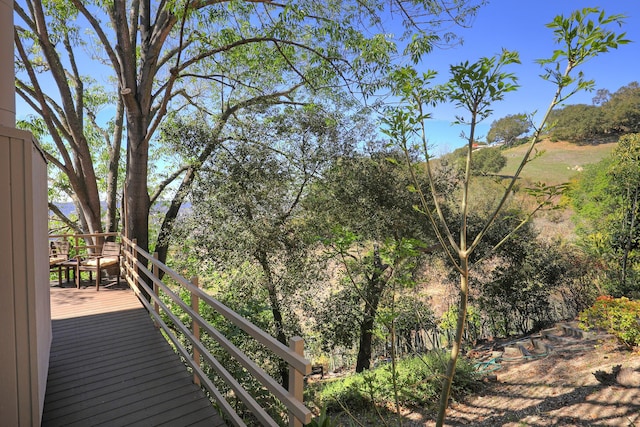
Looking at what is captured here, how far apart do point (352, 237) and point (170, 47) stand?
8.18m

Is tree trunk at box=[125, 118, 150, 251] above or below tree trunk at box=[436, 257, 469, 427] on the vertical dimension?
above

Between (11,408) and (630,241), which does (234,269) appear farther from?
(630,241)

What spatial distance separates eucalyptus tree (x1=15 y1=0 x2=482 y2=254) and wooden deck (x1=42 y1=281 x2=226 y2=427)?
2.79 m

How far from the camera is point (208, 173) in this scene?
6.65m

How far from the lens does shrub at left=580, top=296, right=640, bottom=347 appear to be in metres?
5.82

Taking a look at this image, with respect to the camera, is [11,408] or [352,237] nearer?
[11,408]

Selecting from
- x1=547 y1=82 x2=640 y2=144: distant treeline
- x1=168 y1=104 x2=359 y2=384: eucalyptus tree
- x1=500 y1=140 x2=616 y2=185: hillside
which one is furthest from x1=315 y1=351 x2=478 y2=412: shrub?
x1=547 y1=82 x2=640 y2=144: distant treeline

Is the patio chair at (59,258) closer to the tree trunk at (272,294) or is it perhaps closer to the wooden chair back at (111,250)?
the wooden chair back at (111,250)

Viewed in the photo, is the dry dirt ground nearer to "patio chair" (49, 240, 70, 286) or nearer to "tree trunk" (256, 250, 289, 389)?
"tree trunk" (256, 250, 289, 389)

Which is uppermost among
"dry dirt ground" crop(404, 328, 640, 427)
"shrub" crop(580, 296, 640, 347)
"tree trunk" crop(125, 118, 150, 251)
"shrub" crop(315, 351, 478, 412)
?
"tree trunk" crop(125, 118, 150, 251)

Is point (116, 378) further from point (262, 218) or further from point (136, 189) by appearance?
point (136, 189)

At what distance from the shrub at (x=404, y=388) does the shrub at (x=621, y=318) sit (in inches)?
106

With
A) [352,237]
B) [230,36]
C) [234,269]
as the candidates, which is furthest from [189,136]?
[352,237]

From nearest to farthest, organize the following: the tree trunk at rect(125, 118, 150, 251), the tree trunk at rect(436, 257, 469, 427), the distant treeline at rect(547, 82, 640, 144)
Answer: the tree trunk at rect(436, 257, 469, 427) < the tree trunk at rect(125, 118, 150, 251) < the distant treeline at rect(547, 82, 640, 144)
